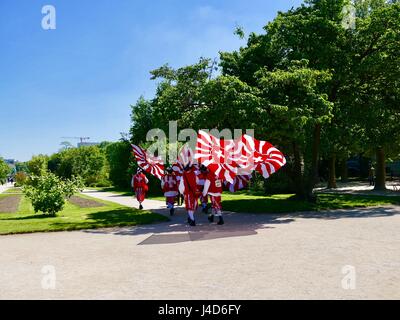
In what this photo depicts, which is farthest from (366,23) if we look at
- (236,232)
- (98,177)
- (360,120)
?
(98,177)

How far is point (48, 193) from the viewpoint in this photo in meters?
16.5

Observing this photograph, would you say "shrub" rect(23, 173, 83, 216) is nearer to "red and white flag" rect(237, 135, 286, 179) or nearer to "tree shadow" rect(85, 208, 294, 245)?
"tree shadow" rect(85, 208, 294, 245)

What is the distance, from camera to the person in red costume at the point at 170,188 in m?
16.9

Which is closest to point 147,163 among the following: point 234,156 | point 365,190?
point 234,156

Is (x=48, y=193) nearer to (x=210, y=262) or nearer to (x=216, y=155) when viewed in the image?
(x=216, y=155)

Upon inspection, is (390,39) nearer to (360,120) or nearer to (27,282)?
(360,120)

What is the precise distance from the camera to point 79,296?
5816 millimetres

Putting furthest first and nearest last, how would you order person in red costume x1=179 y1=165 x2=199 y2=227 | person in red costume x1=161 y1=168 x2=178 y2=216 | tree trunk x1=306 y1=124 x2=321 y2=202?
tree trunk x1=306 y1=124 x2=321 y2=202 → person in red costume x1=161 y1=168 x2=178 y2=216 → person in red costume x1=179 y1=165 x2=199 y2=227

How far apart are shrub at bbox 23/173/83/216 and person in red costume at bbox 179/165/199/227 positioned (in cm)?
605

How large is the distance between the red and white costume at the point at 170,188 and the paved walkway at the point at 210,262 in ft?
13.1

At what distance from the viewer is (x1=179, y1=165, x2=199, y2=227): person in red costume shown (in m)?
13.5

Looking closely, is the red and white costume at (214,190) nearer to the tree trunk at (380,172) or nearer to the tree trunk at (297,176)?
the tree trunk at (297,176)

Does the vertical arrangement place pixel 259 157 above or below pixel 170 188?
above

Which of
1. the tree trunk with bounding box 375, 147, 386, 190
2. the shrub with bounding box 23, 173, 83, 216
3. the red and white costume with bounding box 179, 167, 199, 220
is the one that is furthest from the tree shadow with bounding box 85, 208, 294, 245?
the tree trunk with bounding box 375, 147, 386, 190
